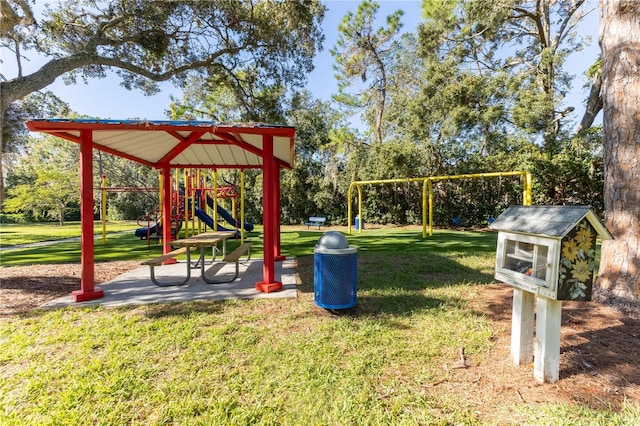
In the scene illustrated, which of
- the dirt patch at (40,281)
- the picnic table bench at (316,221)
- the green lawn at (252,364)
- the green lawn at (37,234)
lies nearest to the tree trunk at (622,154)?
the green lawn at (252,364)

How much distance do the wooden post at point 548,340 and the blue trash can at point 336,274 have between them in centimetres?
189

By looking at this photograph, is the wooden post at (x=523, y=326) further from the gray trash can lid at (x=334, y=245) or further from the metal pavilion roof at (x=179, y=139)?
the metal pavilion roof at (x=179, y=139)

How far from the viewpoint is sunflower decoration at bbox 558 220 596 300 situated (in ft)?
7.22

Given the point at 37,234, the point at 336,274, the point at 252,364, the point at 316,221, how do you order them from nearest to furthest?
the point at 252,364 < the point at 336,274 < the point at 37,234 < the point at 316,221

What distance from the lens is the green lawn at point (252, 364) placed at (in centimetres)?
207

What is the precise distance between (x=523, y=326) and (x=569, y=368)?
510mm

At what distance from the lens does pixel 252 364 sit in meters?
2.71

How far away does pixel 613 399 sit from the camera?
2.18 metres

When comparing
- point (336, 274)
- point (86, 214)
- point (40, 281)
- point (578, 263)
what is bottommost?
point (40, 281)

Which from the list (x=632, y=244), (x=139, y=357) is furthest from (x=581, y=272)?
(x=139, y=357)

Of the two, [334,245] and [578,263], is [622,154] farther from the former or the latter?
[334,245]

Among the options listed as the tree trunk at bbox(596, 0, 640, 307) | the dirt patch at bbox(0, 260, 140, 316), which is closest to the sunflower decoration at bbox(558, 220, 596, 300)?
the tree trunk at bbox(596, 0, 640, 307)

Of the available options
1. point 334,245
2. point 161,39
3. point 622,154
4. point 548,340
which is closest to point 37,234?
point 161,39

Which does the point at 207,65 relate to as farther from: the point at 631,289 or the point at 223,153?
the point at 631,289
